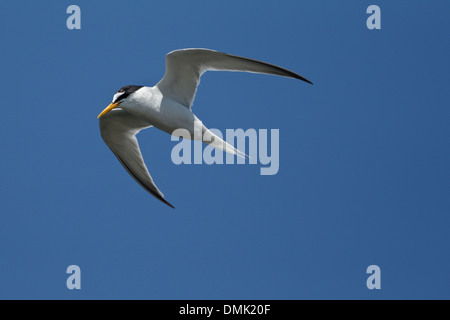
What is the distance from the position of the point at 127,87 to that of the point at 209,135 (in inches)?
49.1

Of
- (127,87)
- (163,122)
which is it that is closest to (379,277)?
(163,122)

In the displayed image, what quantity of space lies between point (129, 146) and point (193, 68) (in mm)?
1883

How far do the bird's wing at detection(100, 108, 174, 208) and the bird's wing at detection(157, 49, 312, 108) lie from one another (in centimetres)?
112

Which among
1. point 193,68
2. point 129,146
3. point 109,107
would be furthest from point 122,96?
point 129,146

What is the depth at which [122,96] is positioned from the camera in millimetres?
8812

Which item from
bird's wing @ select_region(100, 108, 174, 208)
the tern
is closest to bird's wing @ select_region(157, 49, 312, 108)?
the tern

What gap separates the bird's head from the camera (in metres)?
8.80

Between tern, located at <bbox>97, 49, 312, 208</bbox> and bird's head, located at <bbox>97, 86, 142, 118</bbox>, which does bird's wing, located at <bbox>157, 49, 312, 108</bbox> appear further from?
bird's head, located at <bbox>97, 86, 142, 118</bbox>

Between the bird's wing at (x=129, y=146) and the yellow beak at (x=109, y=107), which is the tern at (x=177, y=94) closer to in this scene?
the yellow beak at (x=109, y=107)

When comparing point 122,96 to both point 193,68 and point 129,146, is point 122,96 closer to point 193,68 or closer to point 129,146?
point 193,68

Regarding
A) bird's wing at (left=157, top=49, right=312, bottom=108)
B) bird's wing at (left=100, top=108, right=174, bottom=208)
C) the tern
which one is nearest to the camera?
bird's wing at (left=157, top=49, right=312, bottom=108)

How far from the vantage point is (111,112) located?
378 inches

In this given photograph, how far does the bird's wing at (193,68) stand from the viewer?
8.26 m

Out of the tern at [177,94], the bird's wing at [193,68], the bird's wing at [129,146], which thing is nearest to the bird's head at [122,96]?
the tern at [177,94]
